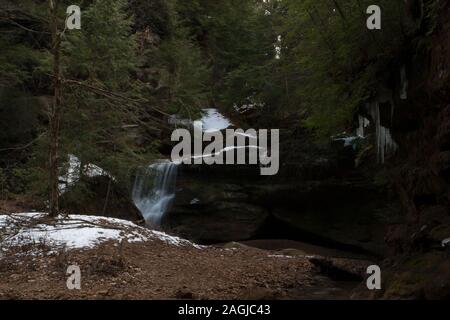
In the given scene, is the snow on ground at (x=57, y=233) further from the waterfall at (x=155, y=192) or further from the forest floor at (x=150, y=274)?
the waterfall at (x=155, y=192)

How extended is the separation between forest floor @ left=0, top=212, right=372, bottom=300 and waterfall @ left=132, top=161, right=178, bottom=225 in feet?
23.3

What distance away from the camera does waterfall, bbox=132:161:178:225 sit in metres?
19.6

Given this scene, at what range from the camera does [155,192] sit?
65.6 feet

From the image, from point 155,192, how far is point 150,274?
34.5 ft

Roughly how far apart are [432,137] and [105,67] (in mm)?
11040
